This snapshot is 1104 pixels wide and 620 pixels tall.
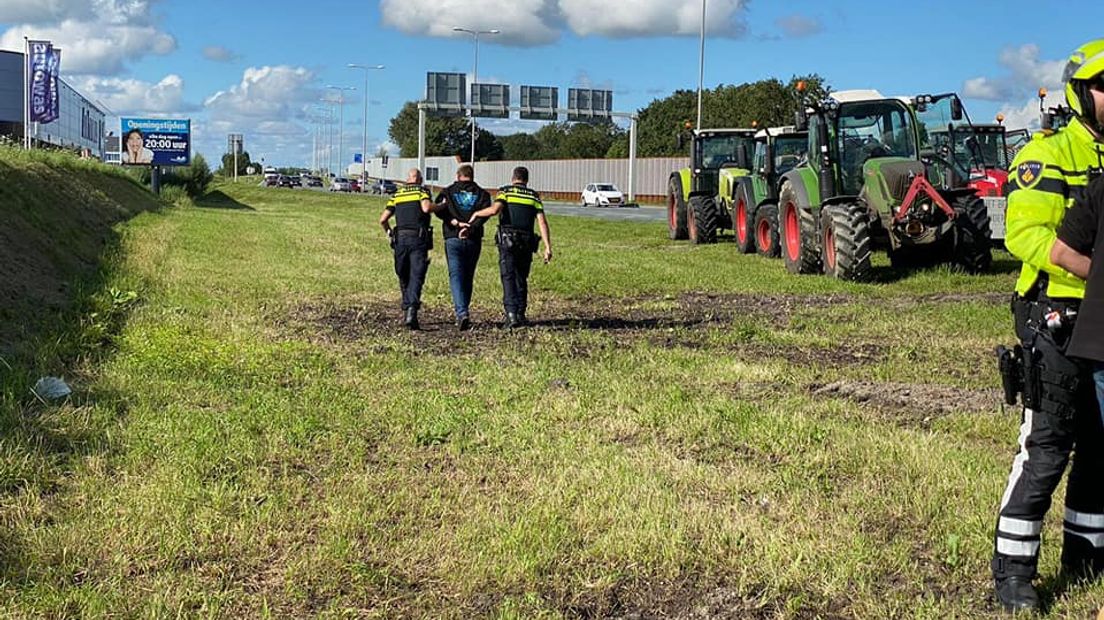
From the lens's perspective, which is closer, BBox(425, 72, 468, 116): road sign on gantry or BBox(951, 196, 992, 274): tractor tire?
BBox(951, 196, 992, 274): tractor tire

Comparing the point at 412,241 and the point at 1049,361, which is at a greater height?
the point at 412,241

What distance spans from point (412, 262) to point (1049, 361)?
845 cm

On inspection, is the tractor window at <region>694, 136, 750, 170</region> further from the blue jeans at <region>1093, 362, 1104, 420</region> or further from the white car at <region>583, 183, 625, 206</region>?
the white car at <region>583, 183, 625, 206</region>

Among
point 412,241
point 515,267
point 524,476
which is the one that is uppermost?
point 412,241

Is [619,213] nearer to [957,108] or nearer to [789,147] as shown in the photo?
[789,147]

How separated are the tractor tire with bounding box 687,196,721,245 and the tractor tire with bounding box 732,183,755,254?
92.9 inches

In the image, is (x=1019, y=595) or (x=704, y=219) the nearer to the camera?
(x=1019, y=595)

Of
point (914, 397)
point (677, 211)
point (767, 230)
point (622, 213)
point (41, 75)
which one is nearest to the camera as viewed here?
point (914, 397)

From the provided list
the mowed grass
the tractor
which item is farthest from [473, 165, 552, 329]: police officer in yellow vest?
the tractor

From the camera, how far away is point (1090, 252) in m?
3.53

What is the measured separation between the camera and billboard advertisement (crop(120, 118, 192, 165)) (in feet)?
174

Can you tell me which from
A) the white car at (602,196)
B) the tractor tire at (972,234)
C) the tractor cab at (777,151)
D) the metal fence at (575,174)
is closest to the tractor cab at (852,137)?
the tractor tire at (972,234)

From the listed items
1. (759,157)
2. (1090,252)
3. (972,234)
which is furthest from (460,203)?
(759,157)

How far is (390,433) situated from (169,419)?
4.24 feet
